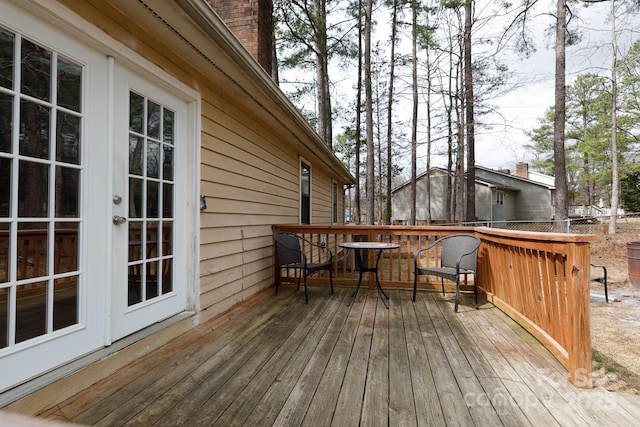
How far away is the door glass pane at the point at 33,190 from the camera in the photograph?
1.58m

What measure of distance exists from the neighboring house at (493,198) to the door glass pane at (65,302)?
796 inches

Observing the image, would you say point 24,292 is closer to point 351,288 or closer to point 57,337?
point 57,337

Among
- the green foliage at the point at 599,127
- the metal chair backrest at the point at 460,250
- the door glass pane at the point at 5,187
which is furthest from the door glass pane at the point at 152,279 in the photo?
the green foliage at the point at 599,127

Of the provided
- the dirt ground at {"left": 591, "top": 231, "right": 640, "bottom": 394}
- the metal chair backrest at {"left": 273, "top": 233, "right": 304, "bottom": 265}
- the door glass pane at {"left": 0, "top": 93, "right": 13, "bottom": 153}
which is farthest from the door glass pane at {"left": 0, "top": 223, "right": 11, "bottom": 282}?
the dirt ground at {"left": 591, "top": 231, "right": 640, "bottom": 394}

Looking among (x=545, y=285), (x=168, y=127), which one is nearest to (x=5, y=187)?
(x=168, y=127)

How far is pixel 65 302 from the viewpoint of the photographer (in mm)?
1789

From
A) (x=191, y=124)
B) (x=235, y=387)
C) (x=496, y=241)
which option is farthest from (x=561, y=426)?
(x=191, y=124)

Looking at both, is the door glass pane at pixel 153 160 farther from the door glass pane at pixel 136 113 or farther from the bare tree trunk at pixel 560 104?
the bare tree trunk at pixel 560 104

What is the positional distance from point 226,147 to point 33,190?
188cm

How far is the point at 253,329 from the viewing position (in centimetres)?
281

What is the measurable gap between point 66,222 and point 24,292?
405 mm

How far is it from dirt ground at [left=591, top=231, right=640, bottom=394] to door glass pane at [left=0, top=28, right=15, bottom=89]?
3.59 m

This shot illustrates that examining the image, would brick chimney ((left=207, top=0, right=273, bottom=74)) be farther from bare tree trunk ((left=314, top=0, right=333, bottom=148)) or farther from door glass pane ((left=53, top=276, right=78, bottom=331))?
bare tree trunk ((left=314, top=0, right=333, bottom=148))

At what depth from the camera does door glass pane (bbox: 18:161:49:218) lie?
62.3 inches
